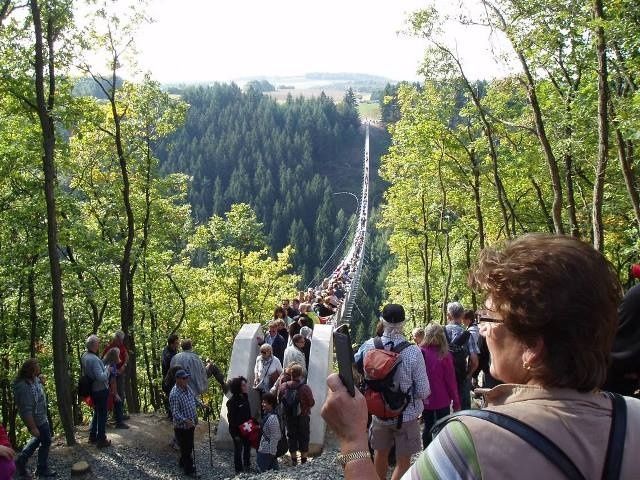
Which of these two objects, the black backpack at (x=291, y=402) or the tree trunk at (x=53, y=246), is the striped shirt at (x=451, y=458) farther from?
the tree trunk at (x=53, y=246)

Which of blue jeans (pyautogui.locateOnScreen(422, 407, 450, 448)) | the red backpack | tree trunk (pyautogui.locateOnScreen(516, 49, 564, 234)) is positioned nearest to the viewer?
the red backpack

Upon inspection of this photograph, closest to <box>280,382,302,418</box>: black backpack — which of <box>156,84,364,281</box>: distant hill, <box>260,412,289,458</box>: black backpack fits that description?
<box>260,412,289,458</box>: black backpack

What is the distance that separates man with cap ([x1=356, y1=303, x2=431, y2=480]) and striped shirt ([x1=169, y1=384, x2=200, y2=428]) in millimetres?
3754

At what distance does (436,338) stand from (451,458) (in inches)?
202

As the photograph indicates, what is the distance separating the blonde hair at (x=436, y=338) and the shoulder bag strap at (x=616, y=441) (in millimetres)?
4911

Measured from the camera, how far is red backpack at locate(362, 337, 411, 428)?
4.91 meters

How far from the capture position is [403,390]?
512 cm

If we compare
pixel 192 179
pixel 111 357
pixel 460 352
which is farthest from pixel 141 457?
pixel 192 179

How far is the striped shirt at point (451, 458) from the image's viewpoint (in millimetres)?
1246

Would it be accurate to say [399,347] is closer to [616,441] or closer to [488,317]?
[488,317]

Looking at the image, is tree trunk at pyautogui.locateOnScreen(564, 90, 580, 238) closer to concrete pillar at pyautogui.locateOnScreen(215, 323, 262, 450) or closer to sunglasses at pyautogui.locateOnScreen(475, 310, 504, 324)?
concrete pillar at pyautogui.locateOnScreen(215, 323, 262, 450)

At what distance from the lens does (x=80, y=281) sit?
17453mm

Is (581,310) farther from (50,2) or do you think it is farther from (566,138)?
(566,138)

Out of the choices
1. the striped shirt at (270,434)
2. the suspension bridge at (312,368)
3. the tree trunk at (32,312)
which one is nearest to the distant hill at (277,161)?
the tree trunk at (32,312)
